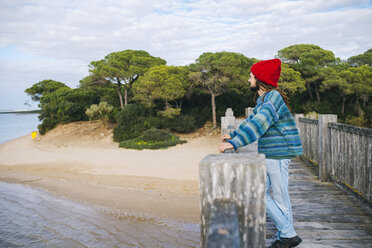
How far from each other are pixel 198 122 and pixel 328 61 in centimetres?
1124

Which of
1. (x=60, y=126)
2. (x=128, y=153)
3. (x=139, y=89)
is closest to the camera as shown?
(x=128, y=153)

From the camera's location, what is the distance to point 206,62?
20.2 meters

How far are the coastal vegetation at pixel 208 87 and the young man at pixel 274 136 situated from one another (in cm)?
1518

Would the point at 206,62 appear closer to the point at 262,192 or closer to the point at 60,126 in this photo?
→ the point at 60,126

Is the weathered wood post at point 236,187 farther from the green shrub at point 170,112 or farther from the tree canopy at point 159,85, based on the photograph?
the green shrub at point 170,112

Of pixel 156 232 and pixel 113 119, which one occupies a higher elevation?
pixel 113 119

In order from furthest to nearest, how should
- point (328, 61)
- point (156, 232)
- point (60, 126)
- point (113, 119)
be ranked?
point (60, 126) → point (113, 119) → point (328, 61) → point (156, 232)

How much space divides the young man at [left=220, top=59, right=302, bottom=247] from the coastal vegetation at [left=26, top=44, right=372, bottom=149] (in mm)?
15180

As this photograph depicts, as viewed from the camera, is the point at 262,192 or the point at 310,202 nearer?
the point at 262,192

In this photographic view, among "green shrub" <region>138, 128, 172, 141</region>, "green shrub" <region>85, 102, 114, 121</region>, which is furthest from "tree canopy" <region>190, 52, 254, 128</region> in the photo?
"green shrub" <region>85, 102, 114, 121</region>

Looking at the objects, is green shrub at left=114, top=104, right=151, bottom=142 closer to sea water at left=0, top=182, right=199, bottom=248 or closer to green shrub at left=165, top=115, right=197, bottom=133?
green shrub at left=165, top=115, right=197, bottom=133

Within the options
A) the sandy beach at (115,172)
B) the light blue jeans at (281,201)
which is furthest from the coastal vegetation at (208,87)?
the light blue jeans at (281,201)

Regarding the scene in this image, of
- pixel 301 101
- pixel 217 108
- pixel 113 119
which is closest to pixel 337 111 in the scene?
pixel 301 101

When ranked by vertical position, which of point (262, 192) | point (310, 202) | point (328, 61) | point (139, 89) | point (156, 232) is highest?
point (328, 61)
